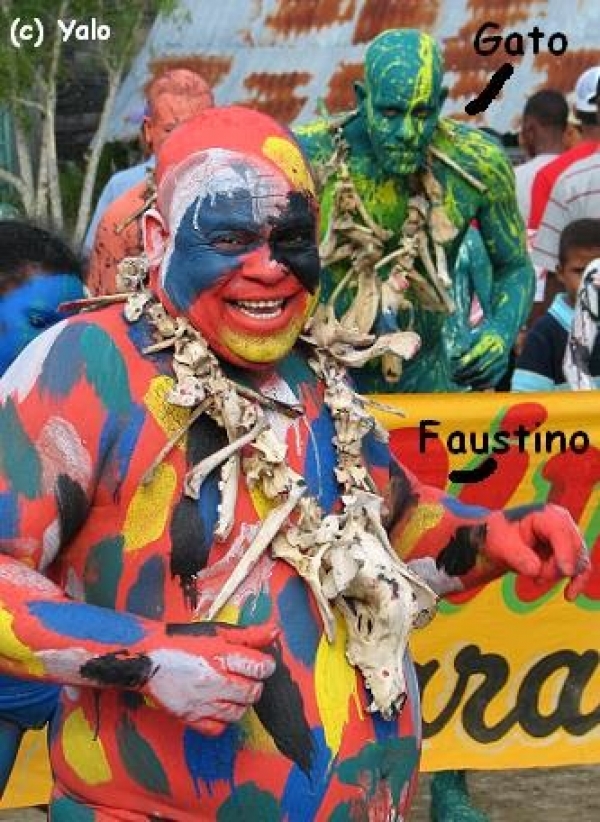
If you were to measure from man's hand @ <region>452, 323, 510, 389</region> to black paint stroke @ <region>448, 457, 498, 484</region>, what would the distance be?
0.41 meters

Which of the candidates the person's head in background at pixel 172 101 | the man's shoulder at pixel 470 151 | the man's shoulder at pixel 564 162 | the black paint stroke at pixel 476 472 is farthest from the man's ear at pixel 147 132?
the man's shoulder at pixel 564 162

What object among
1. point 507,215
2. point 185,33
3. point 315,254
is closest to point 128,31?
point 185,33

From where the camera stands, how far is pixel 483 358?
593 cm

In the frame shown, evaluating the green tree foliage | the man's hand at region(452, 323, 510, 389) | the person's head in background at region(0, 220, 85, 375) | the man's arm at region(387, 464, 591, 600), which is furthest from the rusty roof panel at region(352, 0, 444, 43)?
the man's arm at region(387, 464, 591, 600)

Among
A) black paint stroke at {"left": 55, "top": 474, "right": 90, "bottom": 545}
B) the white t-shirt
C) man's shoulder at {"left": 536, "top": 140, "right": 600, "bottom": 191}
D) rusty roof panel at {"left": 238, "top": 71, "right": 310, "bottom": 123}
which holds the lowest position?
rusty roof panel at {"left": 238, "top": 71, "right": 310, "bottom": 123}

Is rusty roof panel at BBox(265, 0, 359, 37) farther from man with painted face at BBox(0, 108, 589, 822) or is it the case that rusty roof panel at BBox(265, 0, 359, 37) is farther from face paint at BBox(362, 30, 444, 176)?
man with painted face at BBox(0, 108, 589, 822)

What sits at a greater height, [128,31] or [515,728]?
[515,728]

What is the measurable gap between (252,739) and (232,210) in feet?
2.34

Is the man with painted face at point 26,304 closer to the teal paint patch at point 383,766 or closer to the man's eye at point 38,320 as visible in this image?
the man's eye at point 38,320

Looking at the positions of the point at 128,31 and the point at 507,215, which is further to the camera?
the point at 128,31

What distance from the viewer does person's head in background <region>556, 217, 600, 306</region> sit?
7.45m

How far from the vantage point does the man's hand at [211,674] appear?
2.84m

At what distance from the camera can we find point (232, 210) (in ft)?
10.2

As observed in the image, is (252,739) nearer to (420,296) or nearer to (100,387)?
(100,387)
